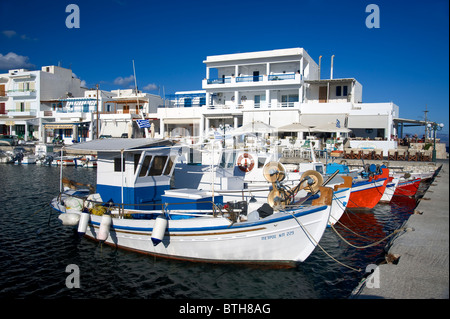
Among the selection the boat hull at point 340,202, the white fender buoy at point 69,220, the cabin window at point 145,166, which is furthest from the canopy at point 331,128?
the white fender buoy at point 69,220

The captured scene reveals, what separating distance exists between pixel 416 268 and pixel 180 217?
6867 mm

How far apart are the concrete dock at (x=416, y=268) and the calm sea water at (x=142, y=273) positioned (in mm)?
1887

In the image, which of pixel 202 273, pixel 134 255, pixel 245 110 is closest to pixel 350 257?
pixel 202 273

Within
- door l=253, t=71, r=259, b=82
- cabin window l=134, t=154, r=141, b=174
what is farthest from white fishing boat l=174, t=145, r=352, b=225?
door l=253, t=71, r=259, b=82

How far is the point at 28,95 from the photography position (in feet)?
176

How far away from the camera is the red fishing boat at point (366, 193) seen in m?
18.8

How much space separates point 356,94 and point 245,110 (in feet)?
43.1

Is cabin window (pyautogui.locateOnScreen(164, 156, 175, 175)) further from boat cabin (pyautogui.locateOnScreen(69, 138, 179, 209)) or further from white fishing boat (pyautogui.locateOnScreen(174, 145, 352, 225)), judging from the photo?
white fishing boat (pyautogui.locateOnScreen(174, 145, 352, 225))

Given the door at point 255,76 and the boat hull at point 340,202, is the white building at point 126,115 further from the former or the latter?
the boat hull at point 340,202

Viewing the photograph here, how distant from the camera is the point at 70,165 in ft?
→ 132

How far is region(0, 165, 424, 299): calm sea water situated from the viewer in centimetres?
933

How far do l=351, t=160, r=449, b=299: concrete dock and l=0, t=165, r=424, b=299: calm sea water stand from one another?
74.3 inches

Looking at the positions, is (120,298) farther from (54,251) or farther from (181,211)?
(54,251)

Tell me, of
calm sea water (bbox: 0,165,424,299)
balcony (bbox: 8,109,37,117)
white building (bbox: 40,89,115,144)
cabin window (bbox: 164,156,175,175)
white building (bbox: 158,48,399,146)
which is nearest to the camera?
calm sea water (bbox: 0,165,424,299)
